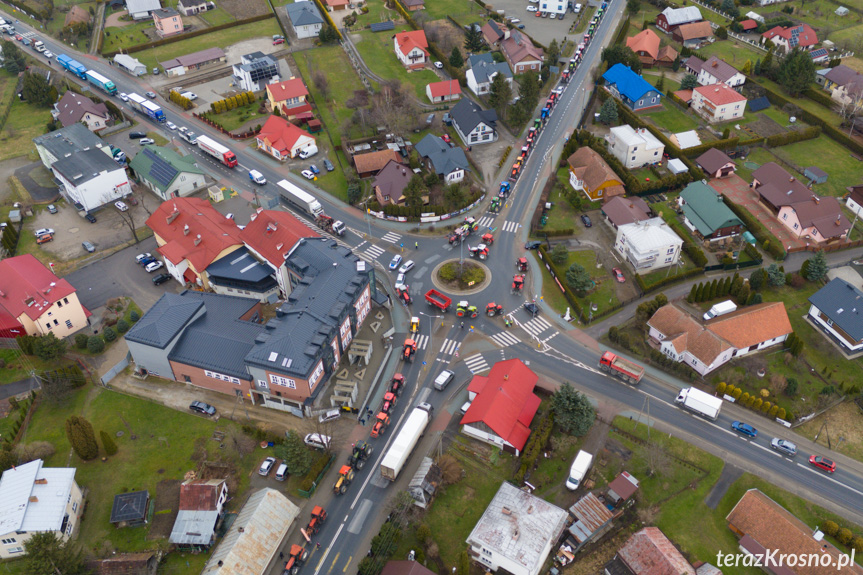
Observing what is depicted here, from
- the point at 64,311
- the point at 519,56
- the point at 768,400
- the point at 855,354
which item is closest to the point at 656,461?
the point at 768,400

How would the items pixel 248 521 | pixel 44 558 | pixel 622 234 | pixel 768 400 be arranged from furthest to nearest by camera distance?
pixel 622 234 → pixel 768 400 → pixel 248 521 → pixel 44 558

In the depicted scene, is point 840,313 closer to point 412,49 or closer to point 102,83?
point 412,49

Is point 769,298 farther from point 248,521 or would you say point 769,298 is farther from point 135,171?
point 135,171

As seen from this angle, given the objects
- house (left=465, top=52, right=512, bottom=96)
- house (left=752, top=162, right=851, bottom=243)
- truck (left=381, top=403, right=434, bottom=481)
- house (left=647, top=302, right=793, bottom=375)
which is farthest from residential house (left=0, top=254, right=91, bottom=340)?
house (left=752, top=162, right=851, bottom=243)

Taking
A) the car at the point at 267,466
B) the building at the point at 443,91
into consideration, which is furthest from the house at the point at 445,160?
the car at the point at 267,466

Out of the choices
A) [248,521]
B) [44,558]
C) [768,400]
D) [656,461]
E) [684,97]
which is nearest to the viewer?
[44,558]

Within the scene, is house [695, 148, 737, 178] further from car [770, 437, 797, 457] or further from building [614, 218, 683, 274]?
car [770, 437, 797, 457]

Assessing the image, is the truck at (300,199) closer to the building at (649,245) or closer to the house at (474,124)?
the house at (474,124)

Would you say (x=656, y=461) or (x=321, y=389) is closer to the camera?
(x=656, y=461)
